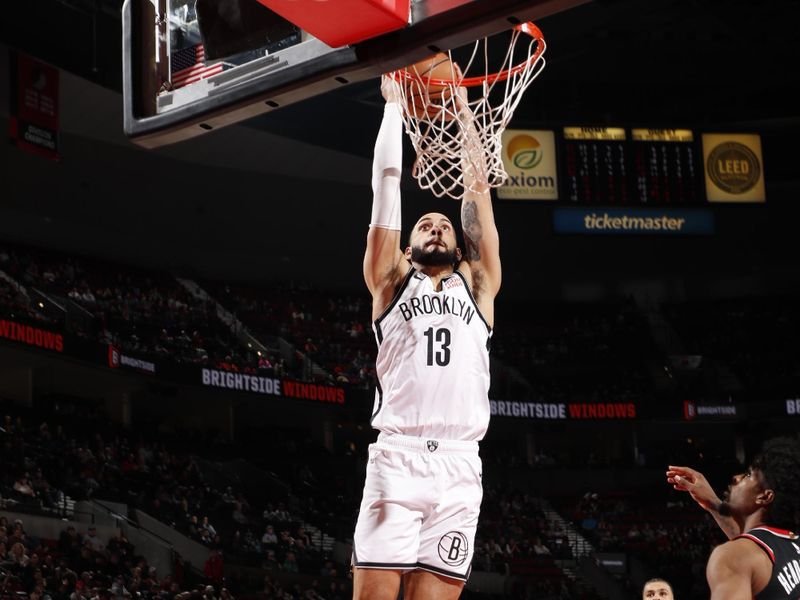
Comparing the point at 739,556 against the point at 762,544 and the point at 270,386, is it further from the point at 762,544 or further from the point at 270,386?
the point at 270,386

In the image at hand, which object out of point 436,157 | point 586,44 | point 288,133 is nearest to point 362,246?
point 288,133

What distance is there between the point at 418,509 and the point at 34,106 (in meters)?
18.1

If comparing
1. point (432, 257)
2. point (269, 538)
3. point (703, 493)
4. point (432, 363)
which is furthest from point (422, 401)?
point (269, 538)

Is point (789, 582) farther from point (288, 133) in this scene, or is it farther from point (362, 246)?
point (362, 246)

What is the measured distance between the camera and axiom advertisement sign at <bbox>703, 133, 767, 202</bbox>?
23375mm

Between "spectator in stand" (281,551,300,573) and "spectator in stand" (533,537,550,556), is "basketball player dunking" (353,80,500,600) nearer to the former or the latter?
"spectator in stand" (281,551,300,573)

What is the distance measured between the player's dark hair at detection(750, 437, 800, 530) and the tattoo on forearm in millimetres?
1734

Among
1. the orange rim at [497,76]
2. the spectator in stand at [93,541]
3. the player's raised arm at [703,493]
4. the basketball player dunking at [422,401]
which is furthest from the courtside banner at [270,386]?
the player's raised arm at [703,493]

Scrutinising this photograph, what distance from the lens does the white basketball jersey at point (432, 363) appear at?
15.8ft

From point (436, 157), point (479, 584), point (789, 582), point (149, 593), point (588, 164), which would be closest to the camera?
point (789, 582)

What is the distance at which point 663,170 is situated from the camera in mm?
22797

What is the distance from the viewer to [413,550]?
15.3ft

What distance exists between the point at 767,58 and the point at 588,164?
20.1ft

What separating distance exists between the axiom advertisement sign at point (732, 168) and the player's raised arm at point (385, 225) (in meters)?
19.2
